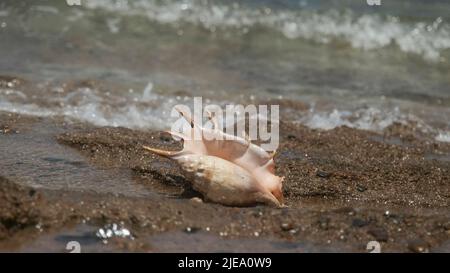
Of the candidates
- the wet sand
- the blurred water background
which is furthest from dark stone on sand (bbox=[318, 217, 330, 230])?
the blurred water background

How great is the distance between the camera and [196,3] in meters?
8.55

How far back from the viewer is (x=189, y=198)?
2949mm

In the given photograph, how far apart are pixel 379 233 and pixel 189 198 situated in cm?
83

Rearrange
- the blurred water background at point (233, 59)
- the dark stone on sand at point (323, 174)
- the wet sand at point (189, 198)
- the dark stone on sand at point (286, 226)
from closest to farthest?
the wet sand at point (189, 198)
the dark stone on sand at point (286, 226)
the dark stone on sand at point (323, 174)
the blurred water background at point (233, 59)

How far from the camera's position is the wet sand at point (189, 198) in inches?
102

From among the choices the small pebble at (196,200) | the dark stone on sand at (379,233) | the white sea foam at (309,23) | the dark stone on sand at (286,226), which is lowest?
the dark stone on sand at (379,233)

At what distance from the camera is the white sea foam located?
25.7 feet

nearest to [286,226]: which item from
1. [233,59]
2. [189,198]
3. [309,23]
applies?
[189,198]

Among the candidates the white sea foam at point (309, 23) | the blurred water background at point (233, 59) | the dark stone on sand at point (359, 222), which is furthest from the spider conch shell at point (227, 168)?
the white sea foam at point (309, 23)

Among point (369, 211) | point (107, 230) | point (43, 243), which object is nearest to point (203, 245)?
point (107, 230)

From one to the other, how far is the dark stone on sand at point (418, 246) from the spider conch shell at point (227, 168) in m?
0.60

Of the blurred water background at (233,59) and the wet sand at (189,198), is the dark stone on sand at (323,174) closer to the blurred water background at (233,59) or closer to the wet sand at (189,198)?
the wet sand at (189,198)
